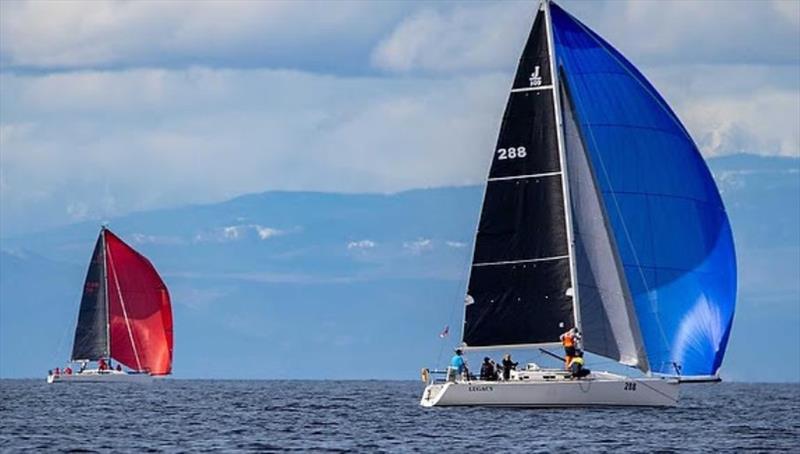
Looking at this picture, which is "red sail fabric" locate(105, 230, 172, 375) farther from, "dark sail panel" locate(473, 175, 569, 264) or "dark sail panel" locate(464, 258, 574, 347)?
"dark sail panel" locate(473, 175, 569, 264)

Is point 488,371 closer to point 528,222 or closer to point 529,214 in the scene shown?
point 528,222

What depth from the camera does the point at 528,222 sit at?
7275cm

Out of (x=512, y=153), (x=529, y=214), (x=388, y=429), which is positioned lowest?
(x=388, y=429)

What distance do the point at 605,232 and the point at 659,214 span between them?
1.98m

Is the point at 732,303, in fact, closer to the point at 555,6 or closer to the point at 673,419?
the point at 673,419

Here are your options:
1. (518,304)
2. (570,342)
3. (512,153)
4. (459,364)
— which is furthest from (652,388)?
(512,153)

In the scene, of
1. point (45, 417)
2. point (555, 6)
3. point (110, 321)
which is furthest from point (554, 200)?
point (110, 321)

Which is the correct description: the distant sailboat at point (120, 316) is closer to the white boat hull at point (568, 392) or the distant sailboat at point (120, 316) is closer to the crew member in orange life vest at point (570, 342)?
the white boat hull at point (568, 392)

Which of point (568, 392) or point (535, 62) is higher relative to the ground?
point (535, 62)

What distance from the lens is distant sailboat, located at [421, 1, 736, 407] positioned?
72500mm

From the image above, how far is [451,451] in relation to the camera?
194ft

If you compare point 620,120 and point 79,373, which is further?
point 79,373

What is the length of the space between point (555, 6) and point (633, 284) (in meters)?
9.62

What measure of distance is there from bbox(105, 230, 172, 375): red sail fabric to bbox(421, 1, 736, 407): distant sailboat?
6350 centimetres
